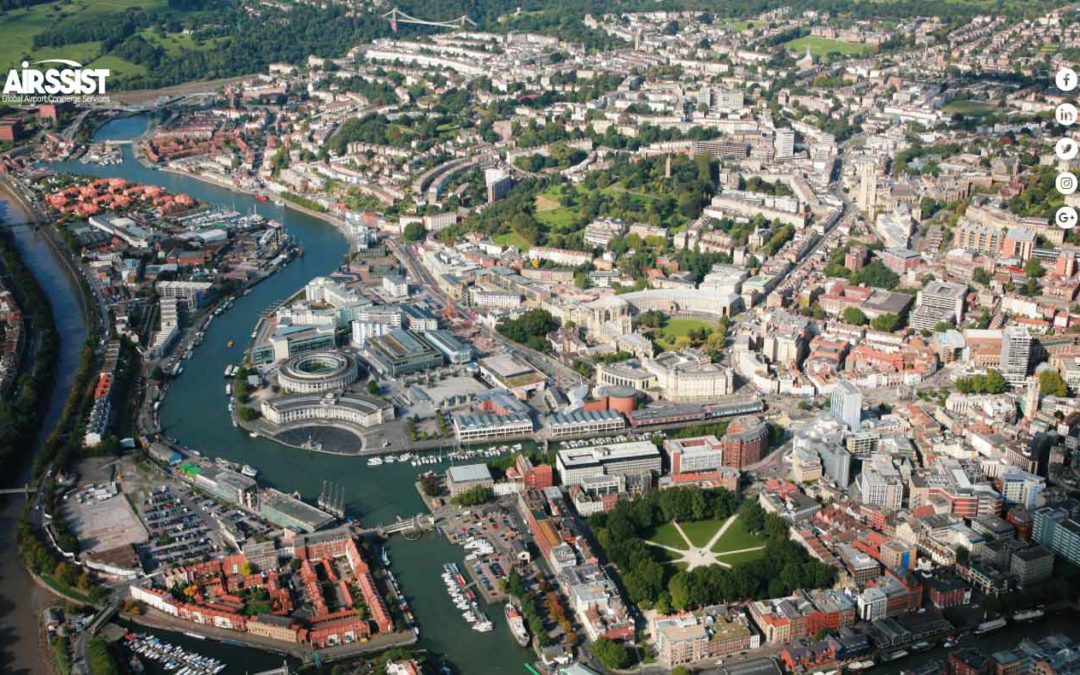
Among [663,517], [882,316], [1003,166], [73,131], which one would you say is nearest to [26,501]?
[663,517]

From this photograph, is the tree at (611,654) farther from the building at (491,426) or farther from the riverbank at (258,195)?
the riverbank at (258,195)

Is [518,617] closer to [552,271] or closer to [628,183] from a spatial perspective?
[552,271]

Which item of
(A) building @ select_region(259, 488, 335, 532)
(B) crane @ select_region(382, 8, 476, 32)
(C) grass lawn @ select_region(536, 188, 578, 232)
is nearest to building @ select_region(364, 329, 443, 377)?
(A) building @ select_region(259, 488, 335, 532)

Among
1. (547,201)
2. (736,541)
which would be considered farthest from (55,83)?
(736,541)

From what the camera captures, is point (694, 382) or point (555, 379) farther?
point (555, 379)

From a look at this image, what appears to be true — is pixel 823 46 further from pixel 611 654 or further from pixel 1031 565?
pixel 611 654

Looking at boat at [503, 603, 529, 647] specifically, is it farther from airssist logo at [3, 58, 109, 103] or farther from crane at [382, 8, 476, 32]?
crane at [382, 8, 476, 32]
